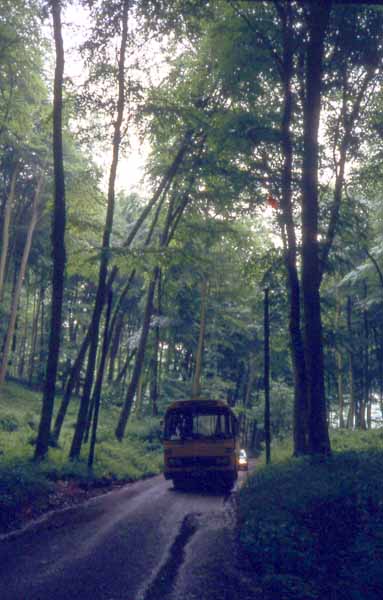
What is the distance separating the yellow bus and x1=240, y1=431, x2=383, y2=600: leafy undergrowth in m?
5.51

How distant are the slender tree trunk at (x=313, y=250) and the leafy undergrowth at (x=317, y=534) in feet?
6.15

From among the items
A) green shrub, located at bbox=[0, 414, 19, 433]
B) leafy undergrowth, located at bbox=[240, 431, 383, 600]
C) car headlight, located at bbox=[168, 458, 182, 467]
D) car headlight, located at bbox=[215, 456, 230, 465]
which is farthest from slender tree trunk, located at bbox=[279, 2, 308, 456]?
green shrub, located at bbox=[0, 414, 19, 433]

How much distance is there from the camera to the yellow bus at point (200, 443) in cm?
1683

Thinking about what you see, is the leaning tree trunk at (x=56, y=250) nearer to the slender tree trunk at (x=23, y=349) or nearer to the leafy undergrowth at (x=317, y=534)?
the leafy undergrowth at (x=317, y=534)

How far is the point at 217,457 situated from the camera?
16844 millimetres

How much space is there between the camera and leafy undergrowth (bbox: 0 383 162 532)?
10.8m

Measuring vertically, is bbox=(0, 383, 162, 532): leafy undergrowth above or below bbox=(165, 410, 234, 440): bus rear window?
below

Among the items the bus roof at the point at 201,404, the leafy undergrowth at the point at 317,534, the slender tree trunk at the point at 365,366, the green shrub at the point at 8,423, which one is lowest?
the leafy undergrowth at the point at 317,534

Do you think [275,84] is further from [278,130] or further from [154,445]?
[154,445]

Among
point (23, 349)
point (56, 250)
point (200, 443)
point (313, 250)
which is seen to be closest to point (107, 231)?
point (56, 250)

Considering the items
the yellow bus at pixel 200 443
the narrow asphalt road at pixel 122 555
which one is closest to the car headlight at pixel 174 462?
the yellow bus at pixel 200 443

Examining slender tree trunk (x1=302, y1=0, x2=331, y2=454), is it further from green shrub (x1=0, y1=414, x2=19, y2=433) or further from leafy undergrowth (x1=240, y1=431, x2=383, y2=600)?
green shrub (x1=0, y1=414, x2=19, y2=433)

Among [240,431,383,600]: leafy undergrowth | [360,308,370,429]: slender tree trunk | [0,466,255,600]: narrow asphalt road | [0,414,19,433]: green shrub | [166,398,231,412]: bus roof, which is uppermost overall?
[360,308,370,429]: slender tree trunk

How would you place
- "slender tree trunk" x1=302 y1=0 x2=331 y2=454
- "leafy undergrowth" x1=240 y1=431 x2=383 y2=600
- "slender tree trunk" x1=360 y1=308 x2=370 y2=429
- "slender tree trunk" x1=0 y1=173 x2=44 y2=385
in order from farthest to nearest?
"slender tree trunk" x1=360 y1=308 x2=370 y2=429 → "slender tree trunk" x1=0 y1=173 x2=44 y2=385 → "slender tree trunk" x1=302 y1=0 x2=331 y2=454 → "leafy undergrowth" x1=240 y1=431 x2=383 y2=600
